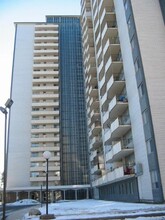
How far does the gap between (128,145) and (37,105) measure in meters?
51.3

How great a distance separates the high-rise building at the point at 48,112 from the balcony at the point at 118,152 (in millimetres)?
32047

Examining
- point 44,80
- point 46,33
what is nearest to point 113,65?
point 44,80

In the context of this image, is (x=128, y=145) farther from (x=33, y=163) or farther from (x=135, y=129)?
(x=33, y=163)

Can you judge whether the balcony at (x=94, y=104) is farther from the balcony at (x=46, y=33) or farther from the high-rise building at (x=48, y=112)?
the balcony at (x=46, y=33)

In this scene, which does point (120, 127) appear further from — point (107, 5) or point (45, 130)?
point (45, 130)

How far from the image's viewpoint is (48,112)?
85000 millimetres

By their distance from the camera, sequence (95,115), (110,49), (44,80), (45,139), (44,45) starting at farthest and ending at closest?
1. (44,45)
2. (44,80)
3. (45,139)
4. (95,115)
5. (110,49)

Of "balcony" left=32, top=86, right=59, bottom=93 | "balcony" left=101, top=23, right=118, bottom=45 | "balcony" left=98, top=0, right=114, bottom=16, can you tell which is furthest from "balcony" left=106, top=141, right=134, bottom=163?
"balcony" left=32, top=86, right=59, bottom=93

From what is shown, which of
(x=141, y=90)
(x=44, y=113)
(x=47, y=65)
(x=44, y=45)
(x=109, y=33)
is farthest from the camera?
(x=44, y=45)

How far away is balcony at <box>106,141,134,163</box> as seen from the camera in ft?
123

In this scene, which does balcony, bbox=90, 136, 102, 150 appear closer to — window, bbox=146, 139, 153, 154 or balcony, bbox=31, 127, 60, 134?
balcony, bbox=31, 127, 60, 134

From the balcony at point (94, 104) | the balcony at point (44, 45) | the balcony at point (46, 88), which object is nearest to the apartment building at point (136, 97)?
the balcony at point (94, 104)

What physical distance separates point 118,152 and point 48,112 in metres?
49.0

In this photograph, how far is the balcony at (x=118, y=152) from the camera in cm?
3760
